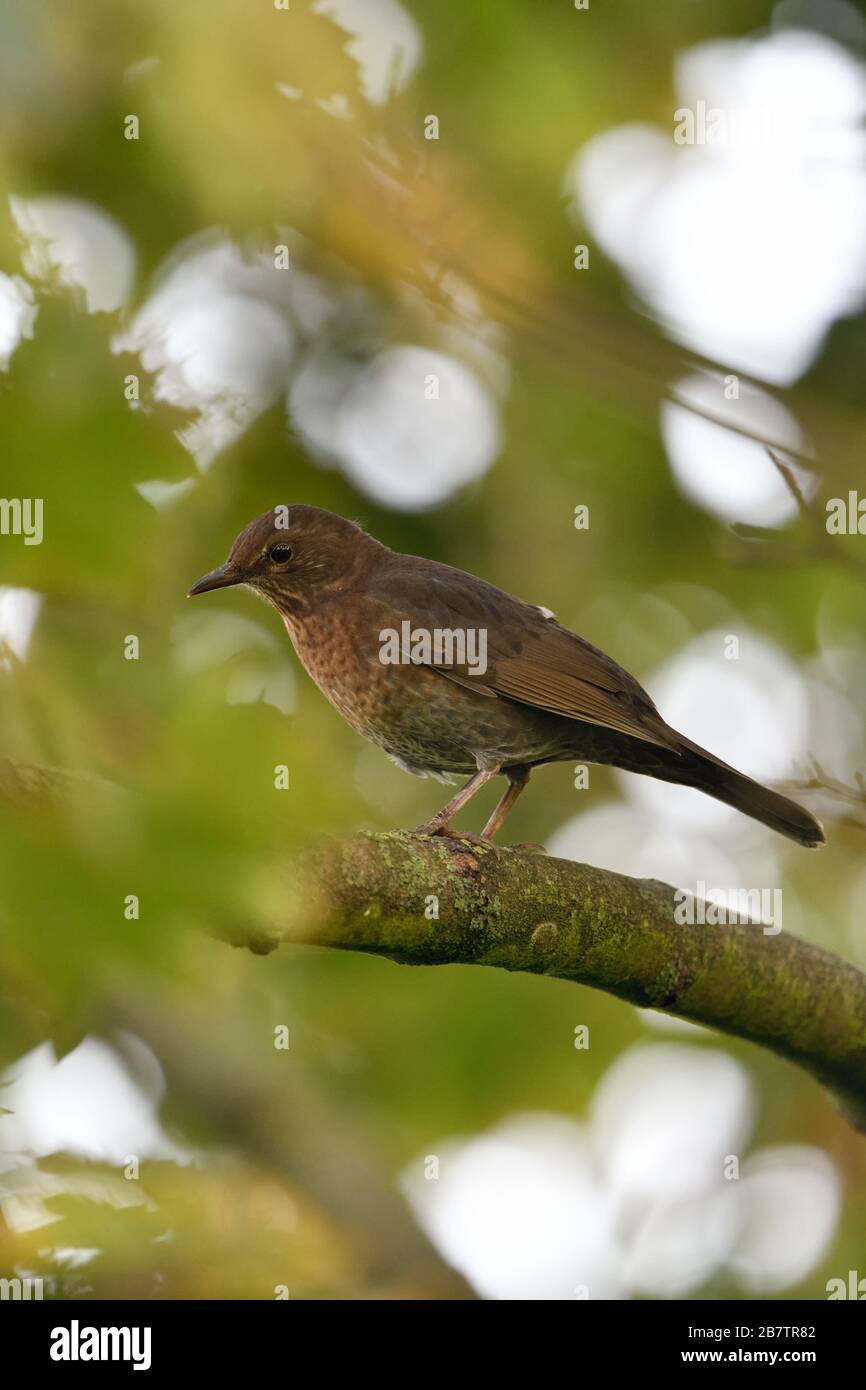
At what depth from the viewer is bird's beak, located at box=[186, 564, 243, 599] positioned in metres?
5.00

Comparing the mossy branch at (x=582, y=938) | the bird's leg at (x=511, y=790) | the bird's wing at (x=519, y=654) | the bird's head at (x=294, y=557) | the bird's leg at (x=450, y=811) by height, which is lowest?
the mossy branch at (x=582, y=938)

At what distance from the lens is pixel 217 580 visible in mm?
5094

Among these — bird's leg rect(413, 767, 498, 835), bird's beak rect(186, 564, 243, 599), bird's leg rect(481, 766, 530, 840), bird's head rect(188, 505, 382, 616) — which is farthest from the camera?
bird's leg rect(481, 766, 530, 840)

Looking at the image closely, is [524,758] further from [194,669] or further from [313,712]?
[194,669]

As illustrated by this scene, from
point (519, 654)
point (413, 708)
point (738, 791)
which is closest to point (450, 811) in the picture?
point (413, 708)

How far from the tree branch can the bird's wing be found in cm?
82

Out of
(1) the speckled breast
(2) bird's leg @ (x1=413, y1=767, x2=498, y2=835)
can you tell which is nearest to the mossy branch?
(2) bird's leg @ (x1=413, y1=767, x2=498, y2=835)

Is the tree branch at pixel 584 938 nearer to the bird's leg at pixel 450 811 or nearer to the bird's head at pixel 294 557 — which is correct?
the bird's leg at pixel 450 811

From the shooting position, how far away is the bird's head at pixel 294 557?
5215 millimetres

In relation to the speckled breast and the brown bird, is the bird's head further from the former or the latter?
the speckled breast

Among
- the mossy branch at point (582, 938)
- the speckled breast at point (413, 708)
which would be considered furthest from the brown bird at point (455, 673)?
the mossy branch at point (582, 938)

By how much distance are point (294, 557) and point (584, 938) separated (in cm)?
199

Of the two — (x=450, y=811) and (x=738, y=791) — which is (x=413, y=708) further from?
(x=738, y=791)

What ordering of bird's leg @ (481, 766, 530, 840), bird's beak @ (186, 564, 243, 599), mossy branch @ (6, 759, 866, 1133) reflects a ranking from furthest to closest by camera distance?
bird's leg @ (481, 766, 530, 840)
bird's beak @ (186, 564, 243, 599)
mossy branch @ (6, 759, 866, 1133)
